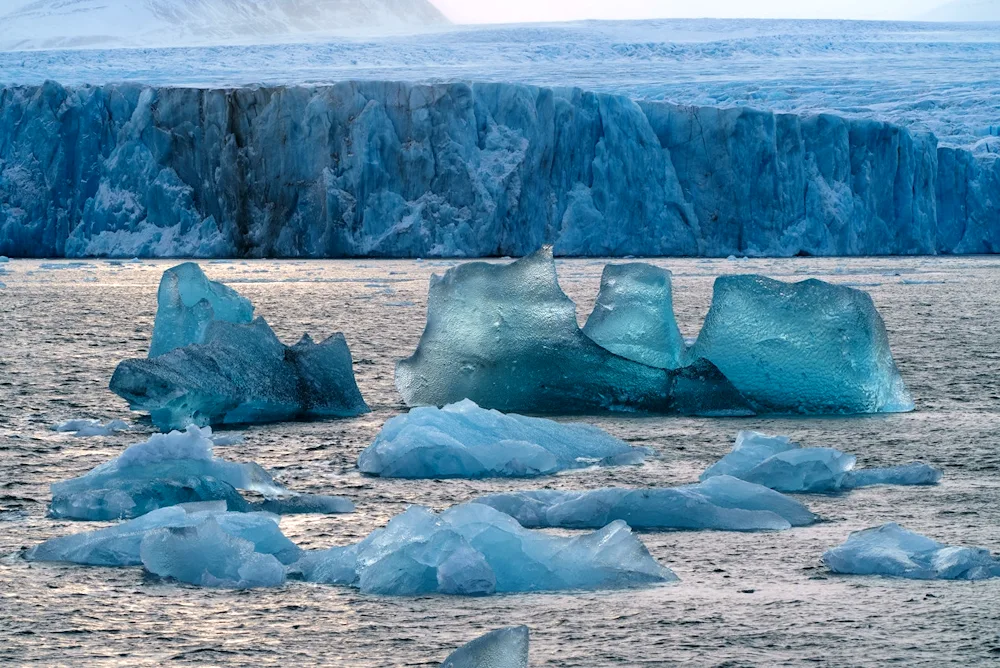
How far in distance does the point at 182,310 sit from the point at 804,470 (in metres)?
2.99

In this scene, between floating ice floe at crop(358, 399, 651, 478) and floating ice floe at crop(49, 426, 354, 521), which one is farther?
floating ice floe at crop(358, 399, 651, 478)

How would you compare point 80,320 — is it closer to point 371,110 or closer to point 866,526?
point 866,526

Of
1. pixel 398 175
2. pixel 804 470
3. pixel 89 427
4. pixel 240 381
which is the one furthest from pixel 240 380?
pixel 398 175

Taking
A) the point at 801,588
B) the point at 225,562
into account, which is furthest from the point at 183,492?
the point at 801,588

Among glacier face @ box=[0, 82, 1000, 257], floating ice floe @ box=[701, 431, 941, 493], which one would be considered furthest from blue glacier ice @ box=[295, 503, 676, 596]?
glacier face @ box=[0, 82, 1000, 257]

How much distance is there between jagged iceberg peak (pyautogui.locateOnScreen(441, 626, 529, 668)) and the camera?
5.10ft

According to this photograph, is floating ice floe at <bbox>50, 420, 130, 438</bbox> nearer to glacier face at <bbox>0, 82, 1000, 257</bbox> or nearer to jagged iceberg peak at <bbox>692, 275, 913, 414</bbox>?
jagged iceberg peak at <bbox>692, 275, 913, 414</bbox>

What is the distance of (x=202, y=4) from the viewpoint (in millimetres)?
62594

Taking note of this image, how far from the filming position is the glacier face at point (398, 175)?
2317 centimetres

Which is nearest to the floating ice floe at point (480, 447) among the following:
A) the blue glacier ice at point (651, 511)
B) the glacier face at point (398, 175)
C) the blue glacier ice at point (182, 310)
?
the blue glacier ice at point (651, 511)

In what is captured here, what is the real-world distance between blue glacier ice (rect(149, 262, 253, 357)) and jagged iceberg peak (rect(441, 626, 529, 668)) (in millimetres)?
3803

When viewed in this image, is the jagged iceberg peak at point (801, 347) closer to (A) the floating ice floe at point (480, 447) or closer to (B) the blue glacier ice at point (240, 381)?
(A) the floating ice floe at point (480, 447)

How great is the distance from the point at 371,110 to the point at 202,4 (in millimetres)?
42556

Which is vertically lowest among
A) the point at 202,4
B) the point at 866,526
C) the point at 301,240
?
the point at 301,240
